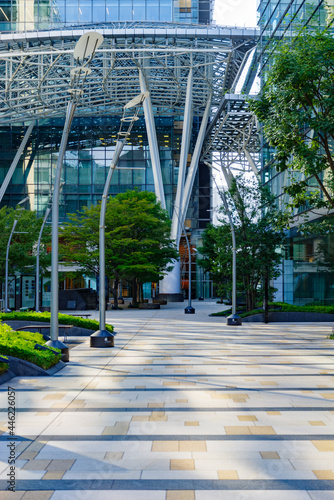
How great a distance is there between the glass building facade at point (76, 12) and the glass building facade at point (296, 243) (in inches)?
708

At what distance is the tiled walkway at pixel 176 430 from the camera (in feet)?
18.7

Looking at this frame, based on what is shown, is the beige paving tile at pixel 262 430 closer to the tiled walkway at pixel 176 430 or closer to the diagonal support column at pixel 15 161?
the tiled walkway at pixel 176 430

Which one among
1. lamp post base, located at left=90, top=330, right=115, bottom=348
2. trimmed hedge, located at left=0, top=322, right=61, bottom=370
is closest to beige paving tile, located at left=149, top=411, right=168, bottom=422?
trimmed hedge, located at left=0, top=322, right=61, bottom=370

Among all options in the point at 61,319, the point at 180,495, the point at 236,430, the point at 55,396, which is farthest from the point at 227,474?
the point at 61,319

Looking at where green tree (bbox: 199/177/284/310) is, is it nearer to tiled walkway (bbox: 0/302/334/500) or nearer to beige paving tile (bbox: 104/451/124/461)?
tiled walkway (bbox: 0/302/334/500)

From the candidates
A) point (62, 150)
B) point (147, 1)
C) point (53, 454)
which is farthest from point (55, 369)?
point (147, 1)

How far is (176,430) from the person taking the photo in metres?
7.86

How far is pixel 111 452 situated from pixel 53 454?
0.66 meters

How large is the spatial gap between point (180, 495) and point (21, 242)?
138ft

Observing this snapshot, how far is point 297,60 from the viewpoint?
56.7 feet

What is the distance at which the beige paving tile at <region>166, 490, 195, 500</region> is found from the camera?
5363mm

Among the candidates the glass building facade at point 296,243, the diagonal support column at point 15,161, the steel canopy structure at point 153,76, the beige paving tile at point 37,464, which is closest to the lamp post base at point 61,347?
the beige paving tile at point 37,464

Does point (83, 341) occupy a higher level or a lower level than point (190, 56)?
lower

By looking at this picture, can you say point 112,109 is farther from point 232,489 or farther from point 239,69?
point 232,489
